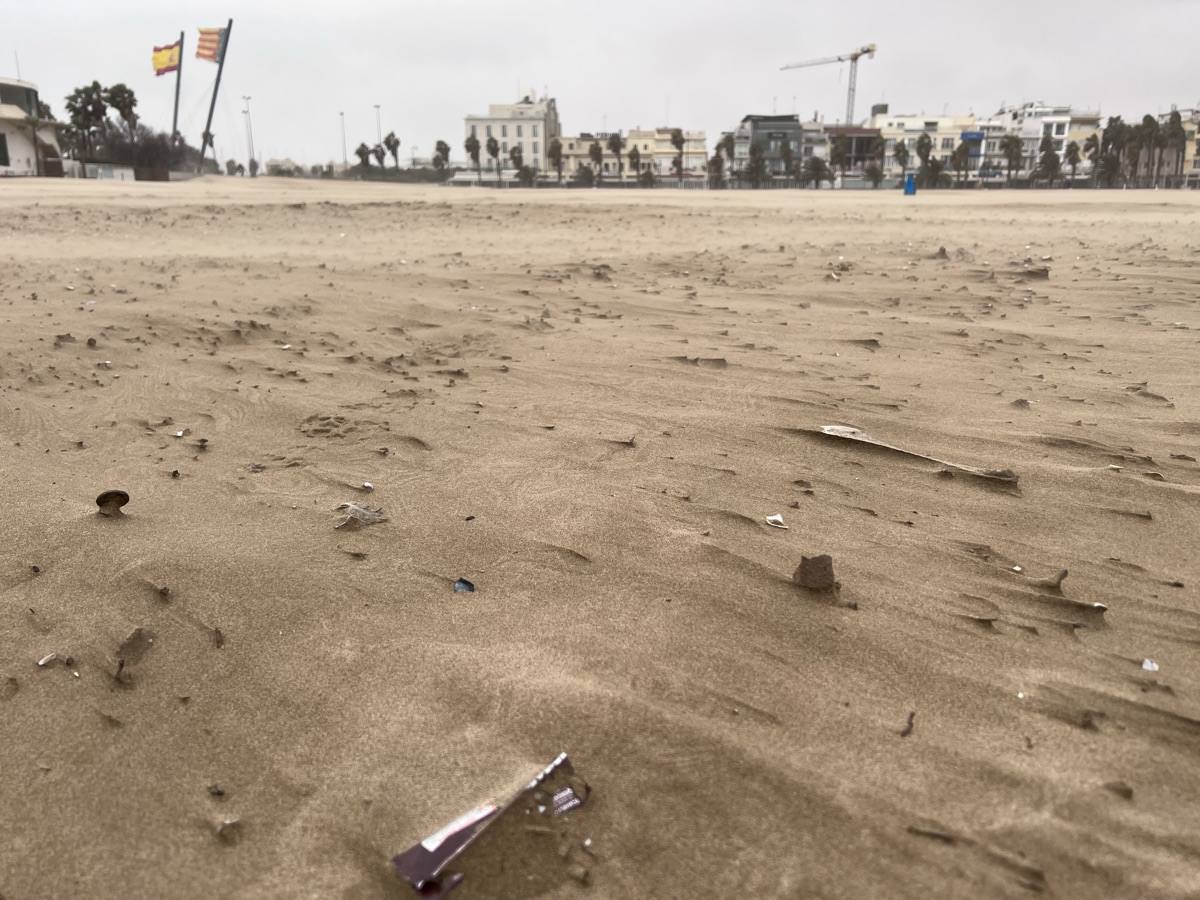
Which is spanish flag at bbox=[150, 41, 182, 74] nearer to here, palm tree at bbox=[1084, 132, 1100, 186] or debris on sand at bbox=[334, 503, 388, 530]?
debris on sand at bbox=[334, 503, 388, 530]

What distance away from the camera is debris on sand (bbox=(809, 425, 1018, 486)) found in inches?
96.5

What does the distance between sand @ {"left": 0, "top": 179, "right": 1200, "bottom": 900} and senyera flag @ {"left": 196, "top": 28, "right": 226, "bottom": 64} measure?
46.5 metres

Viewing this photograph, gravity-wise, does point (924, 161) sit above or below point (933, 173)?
above

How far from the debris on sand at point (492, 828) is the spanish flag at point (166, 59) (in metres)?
51.1

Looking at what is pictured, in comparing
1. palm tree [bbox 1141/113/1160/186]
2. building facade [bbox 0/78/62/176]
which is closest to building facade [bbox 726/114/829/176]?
palm tree [bbox 1141/113/1160/186]

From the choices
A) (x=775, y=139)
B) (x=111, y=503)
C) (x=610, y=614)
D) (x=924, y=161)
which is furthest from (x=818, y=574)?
(x=775, y=139)

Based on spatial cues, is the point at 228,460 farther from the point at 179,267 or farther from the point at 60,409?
the point at 179,267

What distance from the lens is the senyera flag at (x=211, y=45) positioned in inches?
1695

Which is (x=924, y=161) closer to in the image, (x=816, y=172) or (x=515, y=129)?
(x=816, y=172)

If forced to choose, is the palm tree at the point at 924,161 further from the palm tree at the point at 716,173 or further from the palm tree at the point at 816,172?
the palm tree at the point at 716,173

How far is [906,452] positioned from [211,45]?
5014 cm

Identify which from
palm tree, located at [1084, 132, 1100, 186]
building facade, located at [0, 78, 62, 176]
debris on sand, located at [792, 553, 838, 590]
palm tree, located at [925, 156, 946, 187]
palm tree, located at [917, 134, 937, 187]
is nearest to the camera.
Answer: debris on sand, located at [792, 553, 838, 590]

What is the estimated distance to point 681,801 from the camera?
1307 millimetres

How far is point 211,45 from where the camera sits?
43250 millimetres
